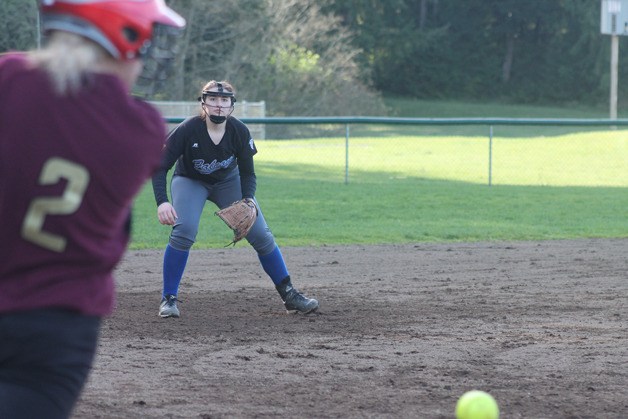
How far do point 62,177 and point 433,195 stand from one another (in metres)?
15.5

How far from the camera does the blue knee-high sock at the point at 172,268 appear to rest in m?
7.61

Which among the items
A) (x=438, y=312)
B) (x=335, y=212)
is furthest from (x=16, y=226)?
(x=335, y=212)

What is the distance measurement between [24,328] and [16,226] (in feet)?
0.82

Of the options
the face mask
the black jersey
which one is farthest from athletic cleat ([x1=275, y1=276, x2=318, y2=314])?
the face mask

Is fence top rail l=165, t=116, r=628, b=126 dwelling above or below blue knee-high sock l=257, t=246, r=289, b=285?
above

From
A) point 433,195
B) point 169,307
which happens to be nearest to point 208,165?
point 169,307

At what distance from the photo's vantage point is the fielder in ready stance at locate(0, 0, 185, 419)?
237 cm

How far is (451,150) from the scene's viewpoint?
96.5 feet

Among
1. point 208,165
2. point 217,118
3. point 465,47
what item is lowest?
point 208,165

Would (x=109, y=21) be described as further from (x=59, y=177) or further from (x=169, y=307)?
(x=169, y=307)

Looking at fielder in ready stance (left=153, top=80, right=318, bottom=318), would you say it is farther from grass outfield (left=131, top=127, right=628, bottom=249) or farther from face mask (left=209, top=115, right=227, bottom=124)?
grass outfield (left=131, top=127, right=628, bottom=249)

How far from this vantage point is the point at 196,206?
301 inches

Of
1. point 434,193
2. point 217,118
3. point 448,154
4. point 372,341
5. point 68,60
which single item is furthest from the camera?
point 448,154

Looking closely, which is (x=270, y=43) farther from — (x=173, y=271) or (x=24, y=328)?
(x=24, y=328)
